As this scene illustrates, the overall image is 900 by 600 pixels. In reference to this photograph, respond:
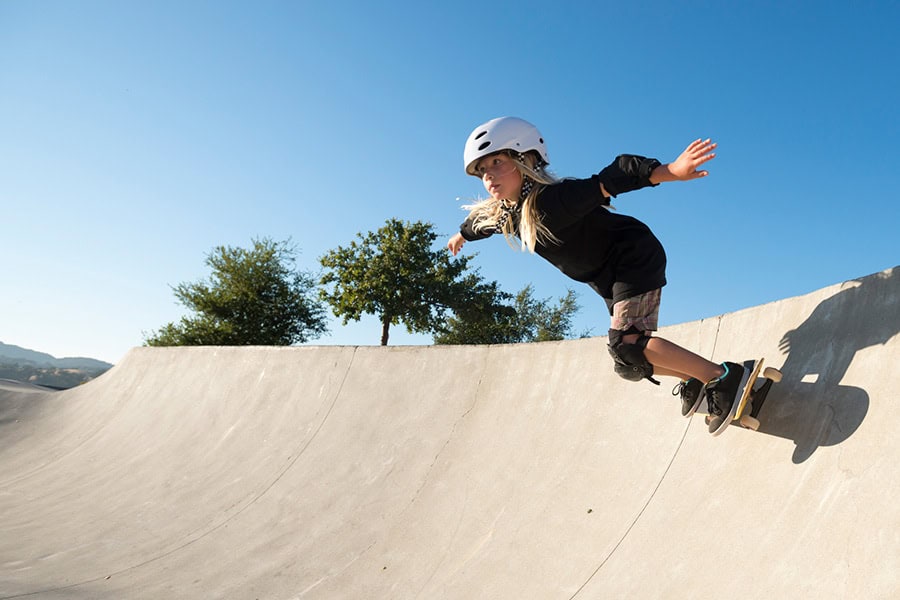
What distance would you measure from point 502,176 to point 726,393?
163cm

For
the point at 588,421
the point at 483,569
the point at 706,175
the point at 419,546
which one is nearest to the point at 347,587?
the point at 419,546

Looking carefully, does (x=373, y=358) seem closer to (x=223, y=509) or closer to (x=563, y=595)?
(x=223, y=509)

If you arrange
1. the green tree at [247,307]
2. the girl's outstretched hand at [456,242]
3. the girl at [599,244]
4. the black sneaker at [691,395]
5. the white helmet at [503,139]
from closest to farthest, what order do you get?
1. the girl at [599,244]
2. the black sneaker at [691,395]
3. the white helmet at [503,139]
4. the girl's outstretched hand at [456,242]
5. the green tree at [247,307]

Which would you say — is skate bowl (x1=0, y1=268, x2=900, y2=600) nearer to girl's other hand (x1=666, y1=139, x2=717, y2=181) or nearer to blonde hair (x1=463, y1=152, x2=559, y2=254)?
girl's other hand (x1=666, y1=139, x2=717, y2=181)

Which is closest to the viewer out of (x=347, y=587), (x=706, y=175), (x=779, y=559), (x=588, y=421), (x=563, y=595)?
(x=779, y=559)

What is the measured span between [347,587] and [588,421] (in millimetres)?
2034

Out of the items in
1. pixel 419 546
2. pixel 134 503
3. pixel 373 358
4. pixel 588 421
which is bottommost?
pixel 134 503

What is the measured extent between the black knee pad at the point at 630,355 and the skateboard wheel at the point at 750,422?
0.51 meters

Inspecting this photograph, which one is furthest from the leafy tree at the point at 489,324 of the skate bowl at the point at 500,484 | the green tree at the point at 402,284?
the skate bowl at the point at 500,484

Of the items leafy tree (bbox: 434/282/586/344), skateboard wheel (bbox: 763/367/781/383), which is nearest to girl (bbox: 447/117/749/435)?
skateboard wheel (bbox: 763/367/781/383)

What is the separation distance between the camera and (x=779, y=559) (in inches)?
99.8

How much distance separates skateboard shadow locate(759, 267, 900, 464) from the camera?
109 inches

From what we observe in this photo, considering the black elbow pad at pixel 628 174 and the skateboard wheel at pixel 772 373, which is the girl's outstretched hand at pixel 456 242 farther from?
the skateboard wheel at pixel 772 373

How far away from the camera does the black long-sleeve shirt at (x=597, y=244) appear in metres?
3.05
